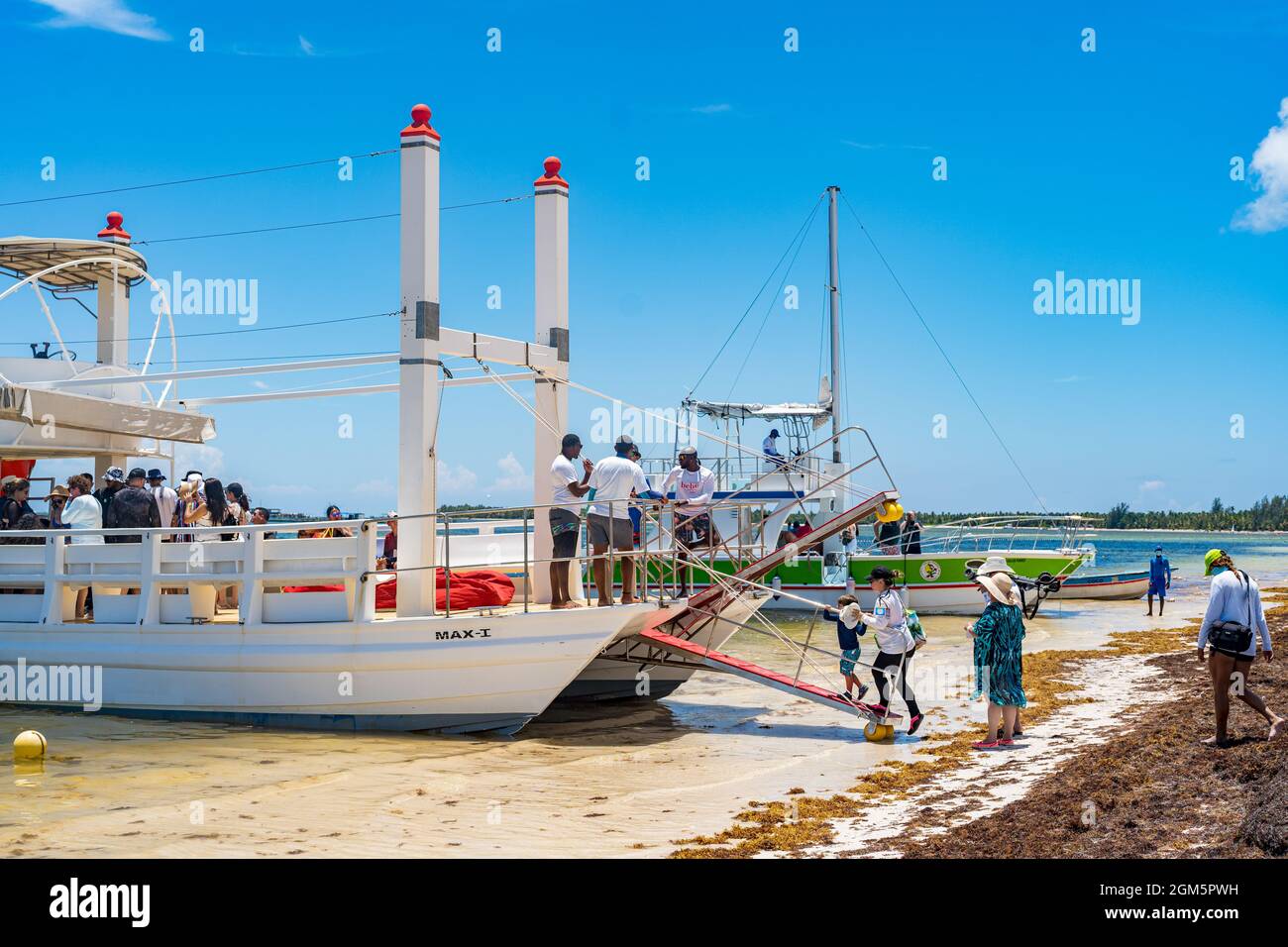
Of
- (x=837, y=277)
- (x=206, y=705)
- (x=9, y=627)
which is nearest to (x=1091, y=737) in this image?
(x=206, y=705)

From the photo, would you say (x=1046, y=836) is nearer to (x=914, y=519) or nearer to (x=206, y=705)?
(x=206, y=705)

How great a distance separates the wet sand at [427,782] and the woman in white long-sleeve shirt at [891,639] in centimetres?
44

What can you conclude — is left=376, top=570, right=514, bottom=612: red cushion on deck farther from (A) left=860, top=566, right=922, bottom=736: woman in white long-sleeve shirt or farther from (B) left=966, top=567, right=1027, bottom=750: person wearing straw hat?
(B) left=966, top=567, right=1027, bottom=750: person wearing straw hat

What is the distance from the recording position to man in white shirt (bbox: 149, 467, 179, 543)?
1341cm

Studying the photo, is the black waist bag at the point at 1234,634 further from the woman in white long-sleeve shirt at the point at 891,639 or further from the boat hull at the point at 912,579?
the boat hull at the point at 912,579

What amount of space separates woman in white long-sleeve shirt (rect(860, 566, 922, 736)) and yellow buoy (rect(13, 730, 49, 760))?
8.15 meters

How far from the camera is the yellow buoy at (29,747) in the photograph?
9727mm

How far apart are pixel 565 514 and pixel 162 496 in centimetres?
548

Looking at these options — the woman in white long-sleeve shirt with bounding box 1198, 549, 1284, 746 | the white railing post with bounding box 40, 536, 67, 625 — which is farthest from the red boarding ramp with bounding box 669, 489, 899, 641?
the white railing post with bounding box 40, 536, 67, 625

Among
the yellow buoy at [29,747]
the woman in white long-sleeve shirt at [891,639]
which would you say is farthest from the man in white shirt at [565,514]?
the yellow buoy at [29,747]

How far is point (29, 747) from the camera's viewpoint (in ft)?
32.0

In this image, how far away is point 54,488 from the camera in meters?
16.3

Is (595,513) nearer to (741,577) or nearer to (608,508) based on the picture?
(608,508)

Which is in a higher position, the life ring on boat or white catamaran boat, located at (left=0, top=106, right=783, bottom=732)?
the life ring on boat
